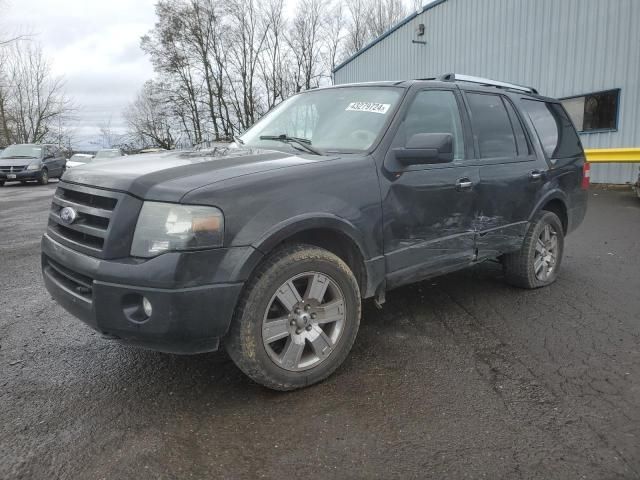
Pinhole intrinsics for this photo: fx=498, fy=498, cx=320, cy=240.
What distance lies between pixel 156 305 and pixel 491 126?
3.11 meters

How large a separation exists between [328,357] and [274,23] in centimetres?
4345

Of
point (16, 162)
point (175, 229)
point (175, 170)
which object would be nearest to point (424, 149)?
point (175, 170)

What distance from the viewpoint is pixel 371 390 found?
9.34ft

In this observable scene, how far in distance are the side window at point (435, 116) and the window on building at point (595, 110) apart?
9936 millimetres

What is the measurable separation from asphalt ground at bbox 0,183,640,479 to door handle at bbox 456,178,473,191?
1062mm

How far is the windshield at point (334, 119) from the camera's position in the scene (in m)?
3.39

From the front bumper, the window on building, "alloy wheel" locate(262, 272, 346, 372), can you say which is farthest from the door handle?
the window on building

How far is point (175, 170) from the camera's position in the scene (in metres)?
2.74

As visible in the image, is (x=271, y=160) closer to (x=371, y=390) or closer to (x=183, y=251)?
(x=183, y=251)

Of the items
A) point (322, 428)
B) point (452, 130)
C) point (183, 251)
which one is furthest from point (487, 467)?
point (452, 130)

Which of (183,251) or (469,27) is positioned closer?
(183,251)

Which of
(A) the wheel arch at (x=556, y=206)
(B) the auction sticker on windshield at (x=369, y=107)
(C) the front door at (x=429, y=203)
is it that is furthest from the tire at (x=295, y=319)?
(A) the wheel arch at (x=556, y=206)

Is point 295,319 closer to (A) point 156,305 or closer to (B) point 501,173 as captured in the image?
(A) point 156,305

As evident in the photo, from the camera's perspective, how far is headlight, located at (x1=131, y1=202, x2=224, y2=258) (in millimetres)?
2404
